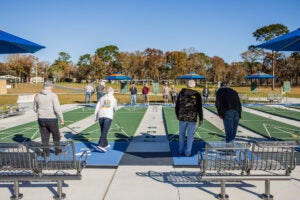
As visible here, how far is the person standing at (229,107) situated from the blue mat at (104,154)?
2.77 metres

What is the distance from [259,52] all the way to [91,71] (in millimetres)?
56591

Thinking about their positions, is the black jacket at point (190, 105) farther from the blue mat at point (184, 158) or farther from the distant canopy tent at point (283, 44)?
the distant canopy tent at point (283, 44)

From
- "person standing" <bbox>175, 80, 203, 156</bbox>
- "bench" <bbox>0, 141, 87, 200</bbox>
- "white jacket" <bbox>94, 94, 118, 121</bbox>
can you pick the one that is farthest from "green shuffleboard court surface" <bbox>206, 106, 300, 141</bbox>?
"bench" <bbox>0, 141, 87, 200</bbox>

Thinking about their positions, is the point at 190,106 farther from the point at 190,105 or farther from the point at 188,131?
the point at 188,131

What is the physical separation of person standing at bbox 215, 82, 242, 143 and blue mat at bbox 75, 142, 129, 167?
2.77 m

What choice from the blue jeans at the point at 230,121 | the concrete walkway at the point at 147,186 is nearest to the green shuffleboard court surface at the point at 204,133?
the blue jeans at the point at 230,121

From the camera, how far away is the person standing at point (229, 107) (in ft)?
23.3

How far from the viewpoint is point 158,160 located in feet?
22.8

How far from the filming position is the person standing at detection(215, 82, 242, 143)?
7.10 meters

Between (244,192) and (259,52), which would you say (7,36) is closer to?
(244,192)

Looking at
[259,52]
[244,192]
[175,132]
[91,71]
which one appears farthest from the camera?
[91,71]

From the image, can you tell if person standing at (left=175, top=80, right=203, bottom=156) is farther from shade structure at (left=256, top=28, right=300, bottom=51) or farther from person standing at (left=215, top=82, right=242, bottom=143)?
shade structure at (left=256, top=28, right=300, bottom=51)

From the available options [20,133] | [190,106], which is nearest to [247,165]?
[190,106]

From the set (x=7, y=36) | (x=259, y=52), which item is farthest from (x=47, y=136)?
(x=259, y=52)
